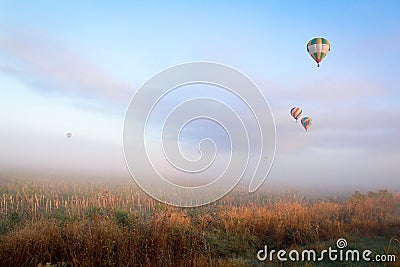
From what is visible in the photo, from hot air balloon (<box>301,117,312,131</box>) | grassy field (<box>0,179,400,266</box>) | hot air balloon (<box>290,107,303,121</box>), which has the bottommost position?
grassy field (<box>0,179,400,266</box>)

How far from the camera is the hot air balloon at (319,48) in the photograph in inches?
763

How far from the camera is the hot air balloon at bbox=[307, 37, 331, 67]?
63.6ft

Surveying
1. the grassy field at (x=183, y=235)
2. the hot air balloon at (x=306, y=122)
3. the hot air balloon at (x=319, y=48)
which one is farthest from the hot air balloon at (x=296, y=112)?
the grassy field at (x=183, y=235)

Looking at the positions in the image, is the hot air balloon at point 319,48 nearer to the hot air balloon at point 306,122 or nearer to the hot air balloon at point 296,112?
the hot air balloon at point 296,112

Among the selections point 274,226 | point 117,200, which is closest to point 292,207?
point 274,226

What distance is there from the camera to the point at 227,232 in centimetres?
909

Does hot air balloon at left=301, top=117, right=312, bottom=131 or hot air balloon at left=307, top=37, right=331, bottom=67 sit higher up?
hot air balloon at left=307, top=37, right=331, bottom=67

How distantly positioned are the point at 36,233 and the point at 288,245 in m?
6.61

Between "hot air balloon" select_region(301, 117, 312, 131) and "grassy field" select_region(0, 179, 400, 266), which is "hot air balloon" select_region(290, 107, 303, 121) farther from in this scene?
"grassy field" select_region(0, 179, 400, 266)

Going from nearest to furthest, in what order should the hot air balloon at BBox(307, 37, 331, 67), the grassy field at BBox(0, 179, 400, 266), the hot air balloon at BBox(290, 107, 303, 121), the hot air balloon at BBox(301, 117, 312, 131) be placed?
1. the grassy field at BBox(0, 179, 400, 266)
2. the hot air balloon at BBox(307, 37, 331, 67)
3. the hot air balloon at BBox(290, 107, 303, 121)
4. the hot air balloon at BBox(301, 117, 312, 131)

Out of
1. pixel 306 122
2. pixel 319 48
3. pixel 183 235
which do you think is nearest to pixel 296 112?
pixel 306 122

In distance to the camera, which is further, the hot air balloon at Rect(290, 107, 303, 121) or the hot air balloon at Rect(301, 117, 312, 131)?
the hot air balloon at Rect(301, 117, 312, 131)

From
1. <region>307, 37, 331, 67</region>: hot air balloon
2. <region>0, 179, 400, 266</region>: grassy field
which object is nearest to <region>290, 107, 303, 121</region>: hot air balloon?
<region>307, 37, 331, 67</region>: hot air balloon

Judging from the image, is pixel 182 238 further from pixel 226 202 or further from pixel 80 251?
pixel 226 202
